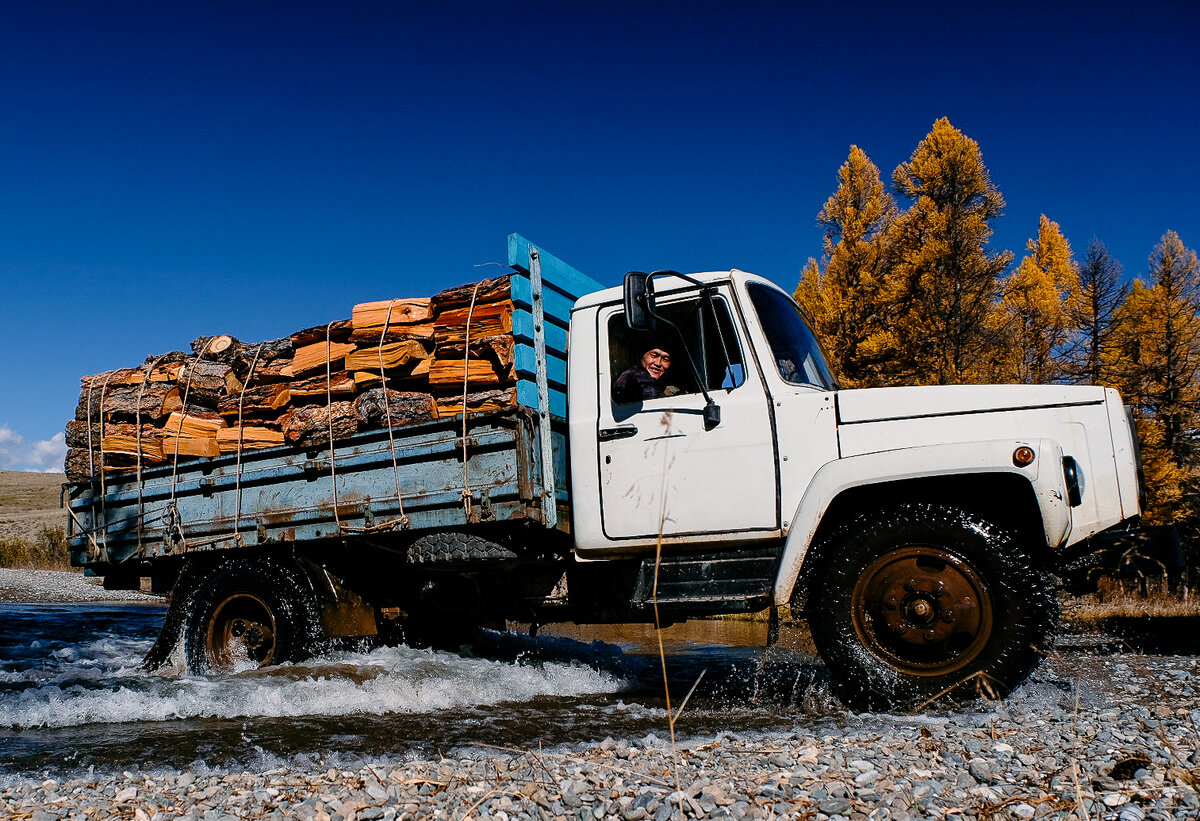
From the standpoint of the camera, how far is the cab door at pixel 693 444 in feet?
16.2

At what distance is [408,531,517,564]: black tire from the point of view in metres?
5.38

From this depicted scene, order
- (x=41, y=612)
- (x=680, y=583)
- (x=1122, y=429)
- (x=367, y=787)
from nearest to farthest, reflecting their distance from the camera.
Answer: (x=367, y=787), (x=1122, y=429), (x=680, y=583), (x=41, y=612)

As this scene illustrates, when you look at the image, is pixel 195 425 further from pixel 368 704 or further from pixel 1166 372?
pixel 1166 372

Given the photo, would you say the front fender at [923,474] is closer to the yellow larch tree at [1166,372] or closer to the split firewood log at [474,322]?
the split firewood log at [474,322]

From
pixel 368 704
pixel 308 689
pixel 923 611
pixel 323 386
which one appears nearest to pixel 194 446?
pixel 323 386

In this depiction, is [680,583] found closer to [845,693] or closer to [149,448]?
[845,693]

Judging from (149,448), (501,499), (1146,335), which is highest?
(1146,335)

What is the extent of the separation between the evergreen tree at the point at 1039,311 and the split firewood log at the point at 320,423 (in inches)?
746

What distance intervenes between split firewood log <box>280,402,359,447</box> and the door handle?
6.34ft

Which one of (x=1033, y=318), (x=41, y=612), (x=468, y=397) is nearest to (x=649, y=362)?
(x=468, y=397)

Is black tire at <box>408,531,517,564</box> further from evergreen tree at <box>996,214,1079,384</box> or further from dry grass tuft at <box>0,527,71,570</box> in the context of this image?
dry grass tuft at <box>0,527,71,570</box>

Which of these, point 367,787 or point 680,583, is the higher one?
point 680,583

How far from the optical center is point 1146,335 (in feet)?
84.1

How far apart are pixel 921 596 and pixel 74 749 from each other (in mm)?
4632
